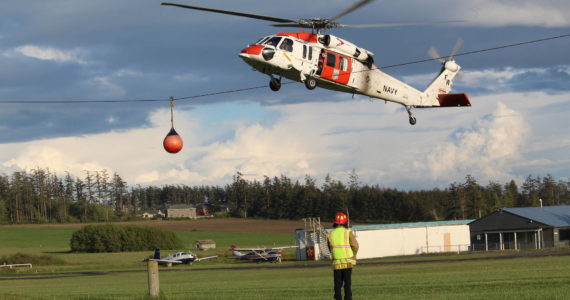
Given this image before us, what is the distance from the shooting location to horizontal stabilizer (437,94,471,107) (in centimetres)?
3669

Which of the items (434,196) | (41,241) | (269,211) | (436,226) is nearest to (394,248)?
(436,226)

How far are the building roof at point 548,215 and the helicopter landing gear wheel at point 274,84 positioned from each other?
5635 cm

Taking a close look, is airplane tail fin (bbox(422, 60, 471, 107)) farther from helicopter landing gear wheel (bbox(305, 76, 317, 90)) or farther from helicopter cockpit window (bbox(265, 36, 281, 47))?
helicopter cockpit window (bbox(265, 36, 281, 47))

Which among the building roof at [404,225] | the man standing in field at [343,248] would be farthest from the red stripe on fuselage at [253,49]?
the building roof at [404,225]

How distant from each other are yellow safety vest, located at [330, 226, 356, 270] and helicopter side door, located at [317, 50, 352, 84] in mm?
15807

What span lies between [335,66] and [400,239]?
1930 inches

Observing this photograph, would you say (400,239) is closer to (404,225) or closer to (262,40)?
(404,225)

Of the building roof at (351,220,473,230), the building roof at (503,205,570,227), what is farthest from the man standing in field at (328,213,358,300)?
the building roof at (503,205,570,227)

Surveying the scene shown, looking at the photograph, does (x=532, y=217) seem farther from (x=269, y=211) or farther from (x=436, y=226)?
(x=269, y=211)

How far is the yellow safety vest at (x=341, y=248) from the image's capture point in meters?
15.9

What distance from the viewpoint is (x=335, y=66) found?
3142 cm

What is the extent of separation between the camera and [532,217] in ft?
265

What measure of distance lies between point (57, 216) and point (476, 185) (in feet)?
356

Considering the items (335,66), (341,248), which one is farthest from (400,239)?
(341,248)
